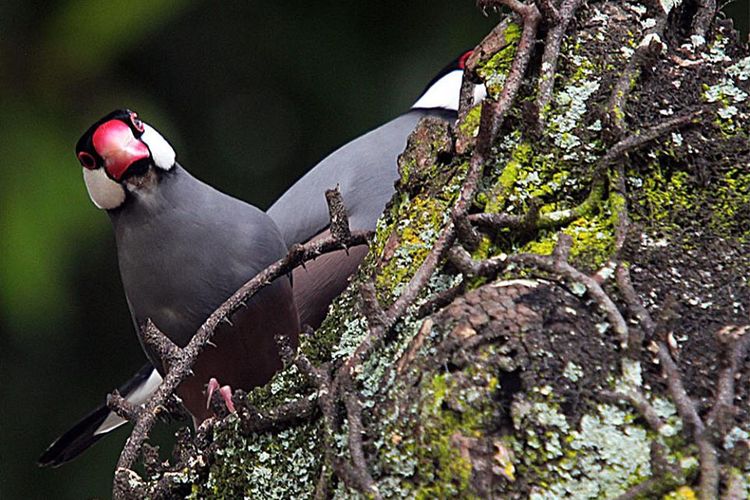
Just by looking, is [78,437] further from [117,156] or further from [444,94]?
[444,94]

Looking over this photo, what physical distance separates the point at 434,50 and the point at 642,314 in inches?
82.6

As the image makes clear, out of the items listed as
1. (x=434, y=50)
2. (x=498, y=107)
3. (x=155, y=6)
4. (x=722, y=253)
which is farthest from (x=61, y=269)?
(x=722, y=253)

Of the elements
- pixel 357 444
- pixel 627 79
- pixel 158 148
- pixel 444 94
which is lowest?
pixel 357 444

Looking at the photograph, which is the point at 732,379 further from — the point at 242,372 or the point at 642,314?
the point at 242,372

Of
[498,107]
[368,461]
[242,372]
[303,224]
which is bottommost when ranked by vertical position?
[368,461]

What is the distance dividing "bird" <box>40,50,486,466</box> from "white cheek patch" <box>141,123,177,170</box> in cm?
30

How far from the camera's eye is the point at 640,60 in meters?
1.44

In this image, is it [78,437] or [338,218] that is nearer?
[338,218]

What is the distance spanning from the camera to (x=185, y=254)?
201cm

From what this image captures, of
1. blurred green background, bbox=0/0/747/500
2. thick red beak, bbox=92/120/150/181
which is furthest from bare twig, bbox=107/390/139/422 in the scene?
blurred green background, bbox=0/0/747/500

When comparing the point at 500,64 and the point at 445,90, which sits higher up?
the point at 445,90

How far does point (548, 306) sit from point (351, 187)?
3.67 ft

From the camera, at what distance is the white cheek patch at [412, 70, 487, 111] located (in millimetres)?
2811

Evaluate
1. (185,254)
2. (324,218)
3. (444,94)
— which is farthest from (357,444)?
(444,94)
